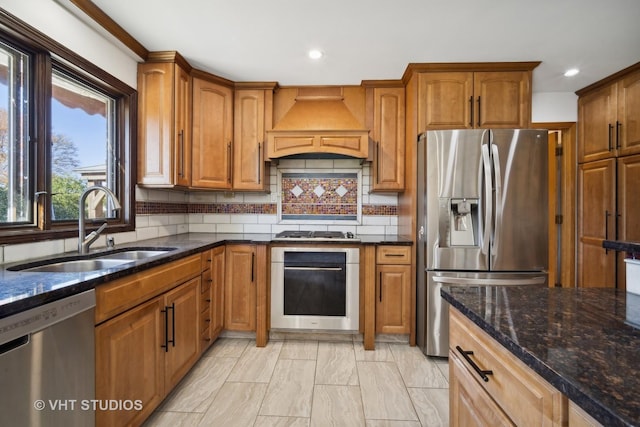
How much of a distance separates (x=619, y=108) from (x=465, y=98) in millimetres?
1496

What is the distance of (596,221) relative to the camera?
292cm

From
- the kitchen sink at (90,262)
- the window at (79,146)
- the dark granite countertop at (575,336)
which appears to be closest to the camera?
the dark granite countertop at (575,336)

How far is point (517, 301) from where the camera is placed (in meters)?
0.95

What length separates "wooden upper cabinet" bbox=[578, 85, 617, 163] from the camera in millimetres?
2799

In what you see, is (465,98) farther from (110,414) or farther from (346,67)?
(110,414)

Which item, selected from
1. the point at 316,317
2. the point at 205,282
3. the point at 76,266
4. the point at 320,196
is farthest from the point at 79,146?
the point at 316,317

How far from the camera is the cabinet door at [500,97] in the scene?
2.55m

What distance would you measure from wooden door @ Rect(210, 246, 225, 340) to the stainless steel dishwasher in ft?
4.16

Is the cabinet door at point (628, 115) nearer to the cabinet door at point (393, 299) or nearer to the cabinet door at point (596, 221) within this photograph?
the cabinet door at point (596, 221)

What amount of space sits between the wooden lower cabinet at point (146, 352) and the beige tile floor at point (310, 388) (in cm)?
19

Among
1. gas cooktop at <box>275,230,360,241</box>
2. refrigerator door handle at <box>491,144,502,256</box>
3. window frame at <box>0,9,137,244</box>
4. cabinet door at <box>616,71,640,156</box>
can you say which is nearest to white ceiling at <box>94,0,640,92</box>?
cabinet door at <box>616,71,640,156</box>

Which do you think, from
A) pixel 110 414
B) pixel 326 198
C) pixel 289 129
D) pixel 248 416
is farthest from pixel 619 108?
pixel 110 414

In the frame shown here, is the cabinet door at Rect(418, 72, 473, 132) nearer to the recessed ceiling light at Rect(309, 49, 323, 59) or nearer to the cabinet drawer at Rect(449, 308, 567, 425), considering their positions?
the recessed ceiling light at Rect(309, 49, 323, 59)

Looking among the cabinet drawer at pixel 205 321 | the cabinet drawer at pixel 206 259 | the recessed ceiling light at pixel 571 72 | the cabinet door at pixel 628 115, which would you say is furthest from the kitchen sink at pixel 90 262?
the cabinet door at pixel 628 115
